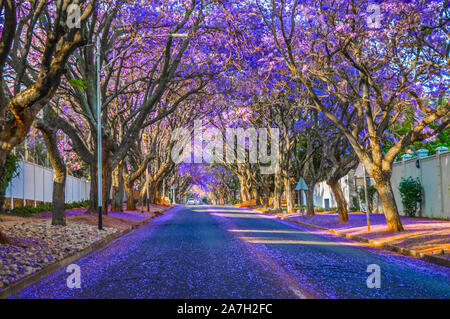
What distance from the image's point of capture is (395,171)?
3167 centimetres

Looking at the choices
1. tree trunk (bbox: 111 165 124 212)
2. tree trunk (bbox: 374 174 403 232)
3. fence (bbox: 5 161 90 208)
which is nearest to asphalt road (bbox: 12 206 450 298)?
tree trunk (bbox: 374 174 403 232)

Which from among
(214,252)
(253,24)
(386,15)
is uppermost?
(253,24)

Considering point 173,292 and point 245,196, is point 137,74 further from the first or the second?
point 245,196

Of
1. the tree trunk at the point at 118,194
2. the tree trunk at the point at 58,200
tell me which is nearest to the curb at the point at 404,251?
the tree trunk at the point at 58,200

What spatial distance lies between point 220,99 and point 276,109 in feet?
13.2

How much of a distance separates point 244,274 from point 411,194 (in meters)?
20.7

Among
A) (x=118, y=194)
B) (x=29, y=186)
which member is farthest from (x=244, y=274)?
(x=118, y=194)

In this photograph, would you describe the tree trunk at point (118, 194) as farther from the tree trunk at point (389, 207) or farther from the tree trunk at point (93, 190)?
the tree trunk at point (389, 207)

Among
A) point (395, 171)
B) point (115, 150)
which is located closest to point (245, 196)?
point (395, 171)

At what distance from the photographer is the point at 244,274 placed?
9.26 metres

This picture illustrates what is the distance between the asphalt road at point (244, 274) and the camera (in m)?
7.55

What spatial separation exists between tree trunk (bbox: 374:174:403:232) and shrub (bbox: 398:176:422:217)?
10437mm

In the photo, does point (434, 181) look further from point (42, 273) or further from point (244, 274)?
point (42, 273)
